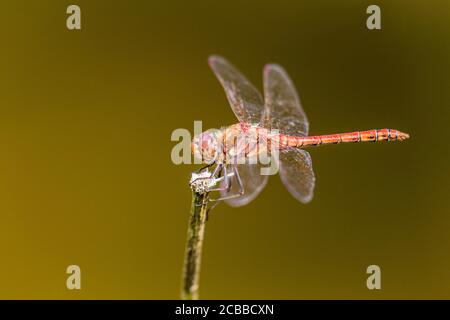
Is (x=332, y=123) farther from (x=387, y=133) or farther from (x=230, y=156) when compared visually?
(x=230, y=156)

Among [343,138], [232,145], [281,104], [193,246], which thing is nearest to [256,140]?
[232,145]

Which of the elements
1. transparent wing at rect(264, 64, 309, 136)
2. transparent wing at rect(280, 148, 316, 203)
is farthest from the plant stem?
transparent wing at rect(264, 64, 309, 136)

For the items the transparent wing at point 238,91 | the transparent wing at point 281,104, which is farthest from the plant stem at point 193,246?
the transparent wing at point 281,104

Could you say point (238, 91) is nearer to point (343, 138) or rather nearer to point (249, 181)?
point (249, 181)

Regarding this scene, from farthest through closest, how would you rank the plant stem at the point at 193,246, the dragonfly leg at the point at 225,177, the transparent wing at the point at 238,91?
the transparent wing at the point at 238,91, the dragonfly leg at the point at 225,177, the plant stem at the point at 193,246

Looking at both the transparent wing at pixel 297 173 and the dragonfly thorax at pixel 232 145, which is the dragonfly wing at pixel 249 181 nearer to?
the dragonfly thorax at pixel 232 145

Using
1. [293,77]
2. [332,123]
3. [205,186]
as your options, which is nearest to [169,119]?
[293,77]

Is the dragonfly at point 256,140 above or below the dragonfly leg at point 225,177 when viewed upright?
above
